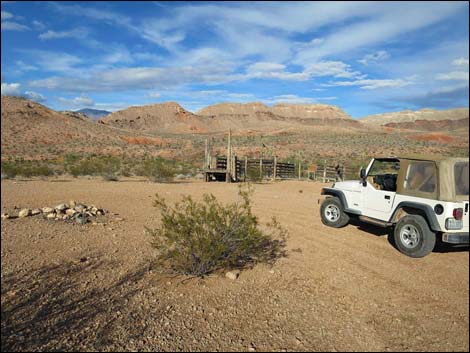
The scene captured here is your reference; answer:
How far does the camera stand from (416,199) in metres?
5.48

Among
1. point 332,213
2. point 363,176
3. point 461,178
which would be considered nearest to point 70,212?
point 332,213

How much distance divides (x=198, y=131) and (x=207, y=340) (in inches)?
4156

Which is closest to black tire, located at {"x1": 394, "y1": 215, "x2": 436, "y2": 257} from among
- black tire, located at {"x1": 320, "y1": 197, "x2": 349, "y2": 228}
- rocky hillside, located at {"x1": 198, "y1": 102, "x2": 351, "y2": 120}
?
black tire, located at {"x1": 320, "y1": 197, "x2": 349, "y2": 228}

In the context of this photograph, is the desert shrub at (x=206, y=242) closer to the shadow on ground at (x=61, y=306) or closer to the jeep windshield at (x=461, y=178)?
the shadow on ground at (x=61, y=306)

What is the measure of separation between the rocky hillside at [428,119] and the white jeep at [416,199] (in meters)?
139

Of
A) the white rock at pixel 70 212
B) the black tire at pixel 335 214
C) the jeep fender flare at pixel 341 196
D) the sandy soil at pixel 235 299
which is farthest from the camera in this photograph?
the white rock at pixel 70 212

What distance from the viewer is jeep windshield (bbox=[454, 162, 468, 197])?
4961 mm

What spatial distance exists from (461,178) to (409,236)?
117cm

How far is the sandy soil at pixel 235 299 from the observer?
3.26m

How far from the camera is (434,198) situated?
5156 millimetres

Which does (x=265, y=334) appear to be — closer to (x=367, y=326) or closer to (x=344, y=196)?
(x=367, y=326)

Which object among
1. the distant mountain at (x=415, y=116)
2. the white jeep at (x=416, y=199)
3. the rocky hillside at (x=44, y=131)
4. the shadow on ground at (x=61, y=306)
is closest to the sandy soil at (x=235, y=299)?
the shadow on ground at (x=61, y=306)

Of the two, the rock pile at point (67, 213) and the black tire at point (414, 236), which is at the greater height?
the black tire at point (414, 236)

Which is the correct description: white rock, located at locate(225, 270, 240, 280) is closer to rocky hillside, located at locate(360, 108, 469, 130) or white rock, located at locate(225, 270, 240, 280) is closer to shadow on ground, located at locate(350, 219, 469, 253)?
shadow on ground, located at locate(350, 219, 469, 253)
